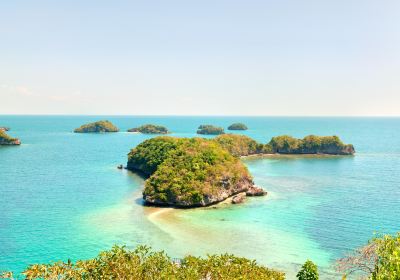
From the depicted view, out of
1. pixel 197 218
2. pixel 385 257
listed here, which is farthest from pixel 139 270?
pixel 197 218

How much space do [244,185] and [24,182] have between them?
57.1 m

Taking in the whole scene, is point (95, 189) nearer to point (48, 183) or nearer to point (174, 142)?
point (48, 183)

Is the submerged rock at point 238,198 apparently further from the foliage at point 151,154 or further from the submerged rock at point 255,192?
the foliage at point 151,154

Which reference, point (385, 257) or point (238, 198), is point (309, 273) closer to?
point (385, 257)

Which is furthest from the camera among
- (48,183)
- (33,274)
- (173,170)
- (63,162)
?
(63,162)

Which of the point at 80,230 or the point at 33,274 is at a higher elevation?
the point at 33,274

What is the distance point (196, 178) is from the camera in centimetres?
7050

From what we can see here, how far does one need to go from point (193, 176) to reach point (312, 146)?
95408mm

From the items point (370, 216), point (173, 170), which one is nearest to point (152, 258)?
point (173, 170)

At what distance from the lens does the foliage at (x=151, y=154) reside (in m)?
93.5

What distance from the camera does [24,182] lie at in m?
88.2

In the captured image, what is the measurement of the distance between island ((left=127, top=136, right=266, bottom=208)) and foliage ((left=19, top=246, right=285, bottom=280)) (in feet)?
117

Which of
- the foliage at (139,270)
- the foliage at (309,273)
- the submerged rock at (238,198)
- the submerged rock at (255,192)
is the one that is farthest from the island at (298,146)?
the foliage at (139,270)

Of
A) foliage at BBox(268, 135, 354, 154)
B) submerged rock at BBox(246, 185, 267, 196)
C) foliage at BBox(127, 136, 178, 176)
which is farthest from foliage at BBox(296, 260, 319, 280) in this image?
foliage at BBox(268, 135, 354, 154)
